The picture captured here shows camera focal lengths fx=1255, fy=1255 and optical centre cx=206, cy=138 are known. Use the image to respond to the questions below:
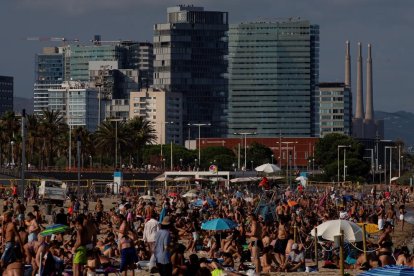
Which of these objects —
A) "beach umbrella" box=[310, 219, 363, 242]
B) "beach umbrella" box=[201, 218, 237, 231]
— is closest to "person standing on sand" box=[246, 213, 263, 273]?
"beach umbrella" box=[310, 219, 363, 242]

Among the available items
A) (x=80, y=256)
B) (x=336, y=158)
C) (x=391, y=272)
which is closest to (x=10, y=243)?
(x=80, y=256)

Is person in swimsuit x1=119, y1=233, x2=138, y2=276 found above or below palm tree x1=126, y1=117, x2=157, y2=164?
below

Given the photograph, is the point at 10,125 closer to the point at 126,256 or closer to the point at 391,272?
the point at 126,256

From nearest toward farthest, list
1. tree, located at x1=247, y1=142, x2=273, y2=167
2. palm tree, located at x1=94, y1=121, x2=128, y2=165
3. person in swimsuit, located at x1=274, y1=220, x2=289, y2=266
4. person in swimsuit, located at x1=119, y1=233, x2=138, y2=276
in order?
person in swimsuit, located at x1=119, y1=233, x2=138, y2=276, person in swimsuit, located at x1=274, y1=220, x2=289, y2=266, palm tree, located at x1=94, y1=121, x2=128, y2=165, tree, located at x1=247, y1=142, x2=273, y2=167

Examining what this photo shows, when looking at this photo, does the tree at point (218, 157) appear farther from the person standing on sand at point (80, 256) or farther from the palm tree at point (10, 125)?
the person standing on sand at point (80, 256)

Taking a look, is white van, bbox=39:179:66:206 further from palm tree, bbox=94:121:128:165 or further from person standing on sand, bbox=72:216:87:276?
palm tree, bbox=94:121:128:165

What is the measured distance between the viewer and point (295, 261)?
2973 centimetres

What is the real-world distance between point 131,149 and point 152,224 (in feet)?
332

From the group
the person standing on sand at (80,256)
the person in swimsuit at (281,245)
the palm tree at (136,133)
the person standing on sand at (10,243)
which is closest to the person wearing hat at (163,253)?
the person standing on sand at (80,256)

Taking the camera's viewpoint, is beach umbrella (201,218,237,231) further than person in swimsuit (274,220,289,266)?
Yes

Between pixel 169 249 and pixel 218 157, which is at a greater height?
pixel 218 157

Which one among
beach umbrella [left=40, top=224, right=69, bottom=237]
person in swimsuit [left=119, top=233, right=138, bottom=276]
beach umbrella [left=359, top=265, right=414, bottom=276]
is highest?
beach umbrella [left=359, top=265, right=414, bottom=276]

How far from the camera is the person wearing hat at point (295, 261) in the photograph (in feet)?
96.2

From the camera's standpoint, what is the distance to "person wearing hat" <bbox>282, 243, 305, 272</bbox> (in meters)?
29.3
